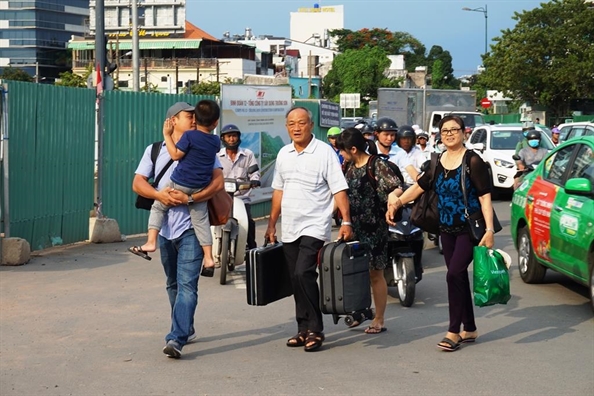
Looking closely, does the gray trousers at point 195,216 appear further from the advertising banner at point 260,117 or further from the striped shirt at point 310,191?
the advertising banner at point 260,117

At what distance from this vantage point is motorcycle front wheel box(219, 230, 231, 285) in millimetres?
10961

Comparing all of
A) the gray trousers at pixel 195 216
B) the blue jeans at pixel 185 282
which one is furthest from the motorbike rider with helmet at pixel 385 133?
the blue jeans at pixel 185 282

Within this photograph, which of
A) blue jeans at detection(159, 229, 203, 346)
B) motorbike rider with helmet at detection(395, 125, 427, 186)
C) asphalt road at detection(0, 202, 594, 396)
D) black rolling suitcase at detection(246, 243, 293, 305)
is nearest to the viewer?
asphalt road at detection(0, 202, 594, 396)

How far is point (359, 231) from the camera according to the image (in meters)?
8.28

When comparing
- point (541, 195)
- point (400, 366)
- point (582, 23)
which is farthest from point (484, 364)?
point (582, 23)

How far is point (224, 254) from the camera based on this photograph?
1095cm

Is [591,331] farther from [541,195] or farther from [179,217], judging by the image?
[179,217]

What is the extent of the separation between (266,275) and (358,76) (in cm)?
8262

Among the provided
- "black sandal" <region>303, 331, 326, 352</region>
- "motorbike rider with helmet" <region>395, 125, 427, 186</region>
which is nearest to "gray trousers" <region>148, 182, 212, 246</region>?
"black sandal" <region>303, 331, 326, 352</region>

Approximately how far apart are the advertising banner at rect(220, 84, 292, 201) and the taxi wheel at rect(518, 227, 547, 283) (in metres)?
7.04

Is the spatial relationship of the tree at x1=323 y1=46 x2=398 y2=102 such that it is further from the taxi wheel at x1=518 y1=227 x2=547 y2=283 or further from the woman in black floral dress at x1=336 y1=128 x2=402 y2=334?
the woman in black floral dress at x1=336 y1=128 x2=402 y2=334

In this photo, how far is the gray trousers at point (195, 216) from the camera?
745cm

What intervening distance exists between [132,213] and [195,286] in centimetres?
805

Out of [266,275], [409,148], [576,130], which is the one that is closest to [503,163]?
[576,130]
